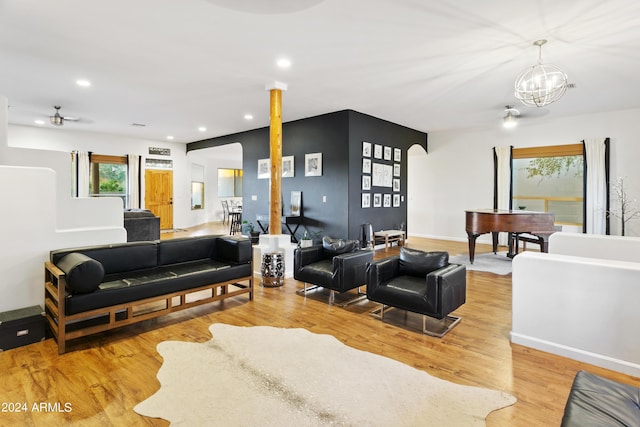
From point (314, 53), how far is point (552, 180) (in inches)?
268

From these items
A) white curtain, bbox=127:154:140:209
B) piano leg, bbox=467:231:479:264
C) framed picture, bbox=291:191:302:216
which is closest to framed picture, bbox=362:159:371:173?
framed picture, bbox=291:191:302:216

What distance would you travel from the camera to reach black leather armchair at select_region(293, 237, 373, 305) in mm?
3846

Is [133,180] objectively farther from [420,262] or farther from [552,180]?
[552,180]

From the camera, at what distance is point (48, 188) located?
3.24 metres

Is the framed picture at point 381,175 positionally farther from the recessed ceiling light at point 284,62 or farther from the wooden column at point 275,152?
the recessed ceiling light at point 284,62

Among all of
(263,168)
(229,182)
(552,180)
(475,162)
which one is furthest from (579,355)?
(229,182)

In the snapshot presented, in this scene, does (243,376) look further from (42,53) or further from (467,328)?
(42,53)

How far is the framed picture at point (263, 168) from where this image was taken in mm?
8578

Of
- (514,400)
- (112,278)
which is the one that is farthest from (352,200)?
(514,400)

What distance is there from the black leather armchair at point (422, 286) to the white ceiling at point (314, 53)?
240 cm

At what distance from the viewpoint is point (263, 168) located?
8656 millimetres

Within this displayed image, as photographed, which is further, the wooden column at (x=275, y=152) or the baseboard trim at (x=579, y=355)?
the wooden column at (x=275, y=152)

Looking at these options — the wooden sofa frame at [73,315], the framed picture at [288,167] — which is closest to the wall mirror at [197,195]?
the framed picture at [288,167]

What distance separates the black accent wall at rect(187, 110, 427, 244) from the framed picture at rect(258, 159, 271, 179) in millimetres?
106
